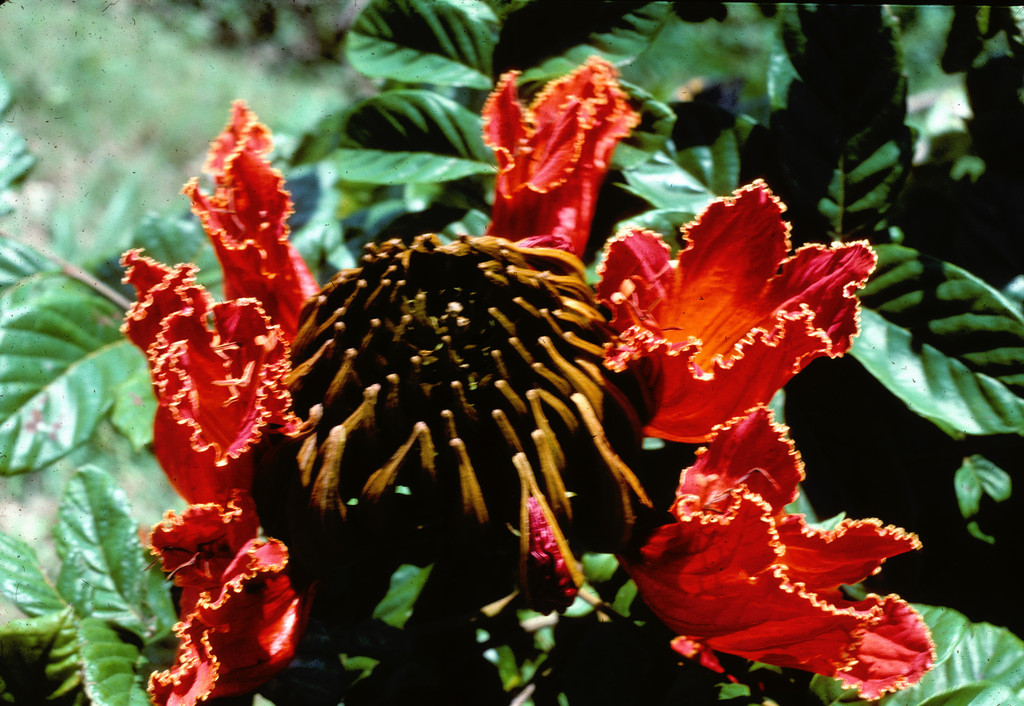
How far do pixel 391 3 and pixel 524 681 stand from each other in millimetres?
1159

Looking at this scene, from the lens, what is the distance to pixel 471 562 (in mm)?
1276

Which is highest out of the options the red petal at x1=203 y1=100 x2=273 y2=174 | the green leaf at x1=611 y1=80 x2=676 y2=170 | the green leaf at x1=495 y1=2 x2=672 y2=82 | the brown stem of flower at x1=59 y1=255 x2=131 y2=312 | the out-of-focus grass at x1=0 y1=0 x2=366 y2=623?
the green leaf at x1=495 y1=2 x2=672 y2=82

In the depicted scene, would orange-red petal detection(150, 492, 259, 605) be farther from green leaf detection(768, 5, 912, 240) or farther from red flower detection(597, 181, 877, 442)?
green leaf detection(768, 5, 912, 240)

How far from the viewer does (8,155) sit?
1.75 m

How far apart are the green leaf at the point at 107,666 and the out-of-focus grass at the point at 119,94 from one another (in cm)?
270

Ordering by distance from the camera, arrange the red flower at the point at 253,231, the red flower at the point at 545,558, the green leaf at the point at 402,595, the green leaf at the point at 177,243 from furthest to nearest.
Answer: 1. the green leaf at the point at 177,243
2. the green leaf at the point at 402,595
3. the red flower at the point at 253,231
4. the red flower at the point at 545,558

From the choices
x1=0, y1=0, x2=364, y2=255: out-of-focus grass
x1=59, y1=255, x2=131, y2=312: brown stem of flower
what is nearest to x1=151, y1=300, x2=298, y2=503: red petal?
x1=59, y1=255, x2=131, y2=312: brown stem of flower

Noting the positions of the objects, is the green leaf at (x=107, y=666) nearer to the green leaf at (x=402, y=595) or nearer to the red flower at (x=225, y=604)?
the red flower at (x=225, y=604)

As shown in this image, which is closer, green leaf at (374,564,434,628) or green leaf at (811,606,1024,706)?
green leaf at (811,606,1024,706)

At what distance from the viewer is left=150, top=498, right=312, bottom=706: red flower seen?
98cm

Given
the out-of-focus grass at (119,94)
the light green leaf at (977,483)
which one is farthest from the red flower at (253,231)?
the out-of-focus grass at (119,94)

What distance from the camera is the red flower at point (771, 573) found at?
975mm

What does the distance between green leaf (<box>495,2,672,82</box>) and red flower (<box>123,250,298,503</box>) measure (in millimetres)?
657

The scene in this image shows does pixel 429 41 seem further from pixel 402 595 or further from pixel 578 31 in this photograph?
pixel 402 595
